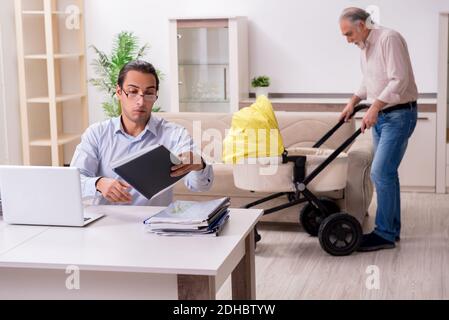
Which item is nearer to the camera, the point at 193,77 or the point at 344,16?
the point at 344,16

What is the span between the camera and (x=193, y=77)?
286 inches

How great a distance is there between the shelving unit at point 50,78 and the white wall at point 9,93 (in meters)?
0.09

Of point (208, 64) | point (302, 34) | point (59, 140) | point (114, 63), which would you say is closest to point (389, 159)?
point (302, 34)

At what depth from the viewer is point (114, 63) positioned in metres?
7.37

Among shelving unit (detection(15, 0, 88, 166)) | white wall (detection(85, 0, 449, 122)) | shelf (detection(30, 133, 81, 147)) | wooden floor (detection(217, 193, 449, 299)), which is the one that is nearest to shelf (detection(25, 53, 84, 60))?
shelving unit (detection(15, 0, 88, 166))

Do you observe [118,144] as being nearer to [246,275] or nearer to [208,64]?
[246,275]

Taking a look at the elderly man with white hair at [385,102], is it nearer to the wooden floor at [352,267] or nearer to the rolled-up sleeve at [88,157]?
the wooden floor at [352,267]

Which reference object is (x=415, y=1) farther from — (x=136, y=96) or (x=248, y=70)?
(x=136, y=96)

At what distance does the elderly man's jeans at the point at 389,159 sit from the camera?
4.78m

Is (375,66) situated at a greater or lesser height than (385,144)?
greater

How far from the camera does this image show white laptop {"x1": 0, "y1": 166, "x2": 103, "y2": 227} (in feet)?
9.25

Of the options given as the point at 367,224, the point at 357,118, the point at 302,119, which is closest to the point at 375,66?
the point at 302,119

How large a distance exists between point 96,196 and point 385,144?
218 cm

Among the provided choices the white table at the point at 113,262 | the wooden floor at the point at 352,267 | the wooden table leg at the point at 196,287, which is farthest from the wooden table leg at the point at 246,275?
the wooden floor at the point at 352,267
